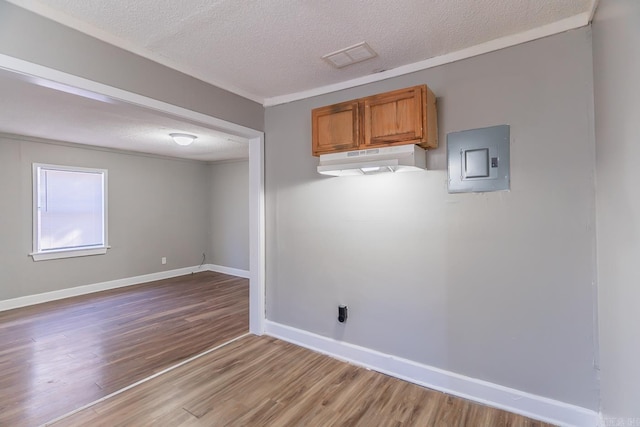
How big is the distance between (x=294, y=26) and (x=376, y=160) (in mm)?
1023

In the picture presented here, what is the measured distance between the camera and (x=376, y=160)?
2.24 m

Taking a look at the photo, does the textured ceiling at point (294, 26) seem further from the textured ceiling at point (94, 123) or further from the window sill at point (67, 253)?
the window sill at point (67, 253)

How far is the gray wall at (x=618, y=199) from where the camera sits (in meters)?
1.19

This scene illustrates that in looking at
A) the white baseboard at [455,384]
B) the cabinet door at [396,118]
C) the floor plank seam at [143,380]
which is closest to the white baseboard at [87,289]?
the floor plank seam at [143,380]

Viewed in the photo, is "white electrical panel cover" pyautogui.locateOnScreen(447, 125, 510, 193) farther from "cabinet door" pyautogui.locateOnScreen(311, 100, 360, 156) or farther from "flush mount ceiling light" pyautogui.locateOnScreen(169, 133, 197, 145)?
"flush mount ceiling light" pyautogui.locateOnScreen(169, 133, 197, 145)

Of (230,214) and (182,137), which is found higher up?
(182,137)

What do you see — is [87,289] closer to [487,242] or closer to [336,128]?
[336,128]

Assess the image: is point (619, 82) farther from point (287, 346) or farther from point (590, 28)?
point (287, 346)

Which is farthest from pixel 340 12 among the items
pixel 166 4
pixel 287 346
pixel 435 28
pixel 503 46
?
pixel 287 346

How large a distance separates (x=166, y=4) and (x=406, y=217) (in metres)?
2.10

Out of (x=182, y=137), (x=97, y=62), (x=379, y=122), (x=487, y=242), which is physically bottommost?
(x=487, y=242)

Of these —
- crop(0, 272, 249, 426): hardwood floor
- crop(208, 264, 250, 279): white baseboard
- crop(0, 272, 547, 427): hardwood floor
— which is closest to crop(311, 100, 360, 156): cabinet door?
crop(0, 272, 547, 427): hardwood floor

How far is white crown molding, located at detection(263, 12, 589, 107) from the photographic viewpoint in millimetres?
1896

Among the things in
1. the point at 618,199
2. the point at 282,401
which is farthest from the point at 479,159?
the point at 282,401
